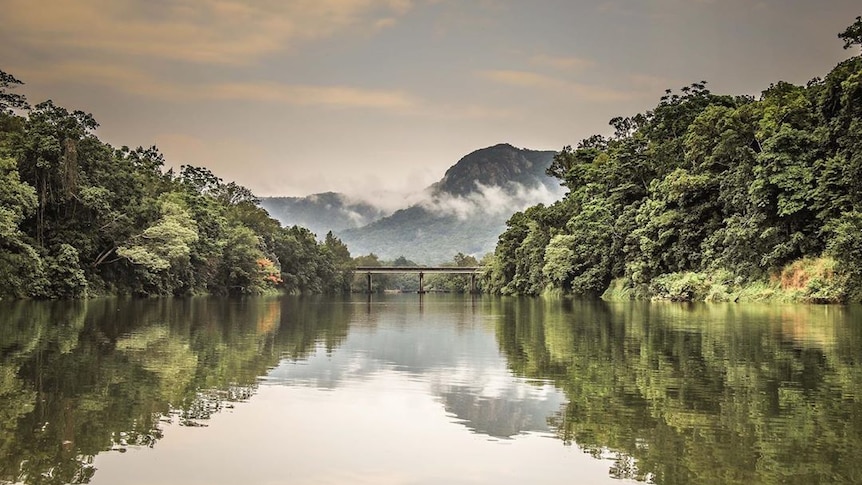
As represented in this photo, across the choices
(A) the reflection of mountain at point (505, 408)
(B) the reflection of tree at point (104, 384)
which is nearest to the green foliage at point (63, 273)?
(B) the reflection of tree at point (104, 384)

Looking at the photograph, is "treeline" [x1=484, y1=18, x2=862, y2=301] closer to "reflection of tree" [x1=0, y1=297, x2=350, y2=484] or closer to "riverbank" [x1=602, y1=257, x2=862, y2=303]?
"riverbank" [x1=602, y1=257, x2=862, y2=303]

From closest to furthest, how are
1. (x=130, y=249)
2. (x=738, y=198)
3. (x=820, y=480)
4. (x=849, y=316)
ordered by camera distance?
(x=820, y=480) → (x=849, y=316) → (x=738, y=198) → (x=130, y=249)

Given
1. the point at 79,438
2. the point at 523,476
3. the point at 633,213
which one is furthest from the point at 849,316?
the point at 633,213

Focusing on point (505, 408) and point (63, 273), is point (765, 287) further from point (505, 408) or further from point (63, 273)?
point (63, 273)

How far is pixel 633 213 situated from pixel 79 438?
6719cm

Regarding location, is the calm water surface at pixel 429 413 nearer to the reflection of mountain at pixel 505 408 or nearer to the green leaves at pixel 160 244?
the reflection of mountain at pixel 505 408

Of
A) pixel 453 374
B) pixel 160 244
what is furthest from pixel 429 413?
pixel 160 244

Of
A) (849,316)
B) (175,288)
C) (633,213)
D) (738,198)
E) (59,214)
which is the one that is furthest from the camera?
(175,288)

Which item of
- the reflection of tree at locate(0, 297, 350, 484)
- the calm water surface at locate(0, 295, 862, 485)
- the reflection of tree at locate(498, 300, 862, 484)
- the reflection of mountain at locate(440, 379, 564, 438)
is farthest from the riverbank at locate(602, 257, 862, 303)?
the reflection of mountain at locate(440, 379, 564, 438)

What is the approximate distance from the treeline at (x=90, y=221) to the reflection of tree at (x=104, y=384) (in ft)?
92.3

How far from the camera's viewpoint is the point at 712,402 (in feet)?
35.5

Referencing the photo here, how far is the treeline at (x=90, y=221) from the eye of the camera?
1932 inches

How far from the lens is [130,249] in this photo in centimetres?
6438

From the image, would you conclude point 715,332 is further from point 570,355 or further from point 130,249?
point 130,249
